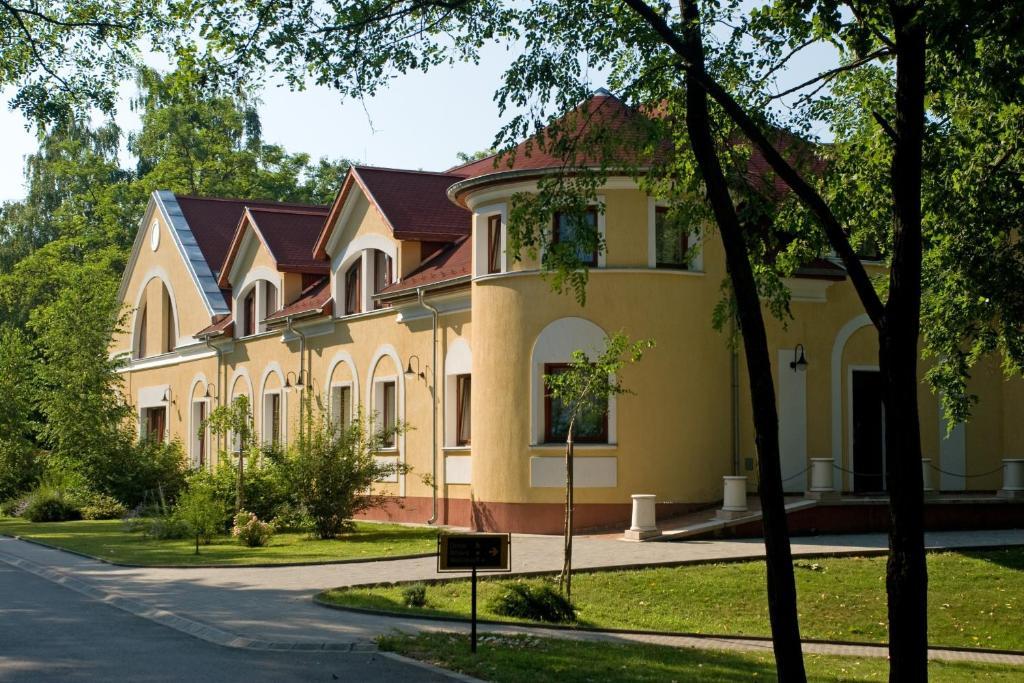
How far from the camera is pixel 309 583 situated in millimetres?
18219

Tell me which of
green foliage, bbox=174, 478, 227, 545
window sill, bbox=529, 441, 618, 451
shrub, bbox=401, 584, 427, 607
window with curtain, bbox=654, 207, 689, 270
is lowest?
shrub, bbox=401, 584, 427, 607

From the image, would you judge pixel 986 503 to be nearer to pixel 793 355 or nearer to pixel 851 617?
pixel 793 355

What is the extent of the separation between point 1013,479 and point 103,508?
22028 millimetres

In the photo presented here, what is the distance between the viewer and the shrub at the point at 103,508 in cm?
3438

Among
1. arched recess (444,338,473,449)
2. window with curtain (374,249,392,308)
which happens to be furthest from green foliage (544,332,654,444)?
window with curtain (374,249,392,308)

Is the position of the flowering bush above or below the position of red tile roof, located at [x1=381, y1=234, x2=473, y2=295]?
below

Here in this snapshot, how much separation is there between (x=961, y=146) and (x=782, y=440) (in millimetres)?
9740

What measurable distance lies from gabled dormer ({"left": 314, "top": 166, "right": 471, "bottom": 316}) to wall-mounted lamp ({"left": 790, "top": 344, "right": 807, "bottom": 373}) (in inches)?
337

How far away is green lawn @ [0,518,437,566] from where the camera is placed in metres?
21.8

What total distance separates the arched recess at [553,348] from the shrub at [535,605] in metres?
9.41

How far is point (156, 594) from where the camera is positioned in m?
17.0

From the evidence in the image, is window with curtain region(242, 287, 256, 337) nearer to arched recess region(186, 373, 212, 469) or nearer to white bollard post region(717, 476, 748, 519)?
arched recess region(186, 373, 212, 469)

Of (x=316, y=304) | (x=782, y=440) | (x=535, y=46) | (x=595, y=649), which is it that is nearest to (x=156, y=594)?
(x=595, y=649)

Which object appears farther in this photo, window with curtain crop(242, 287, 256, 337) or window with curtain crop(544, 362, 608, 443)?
window with curtain crop(242, 287, 256, 337)
